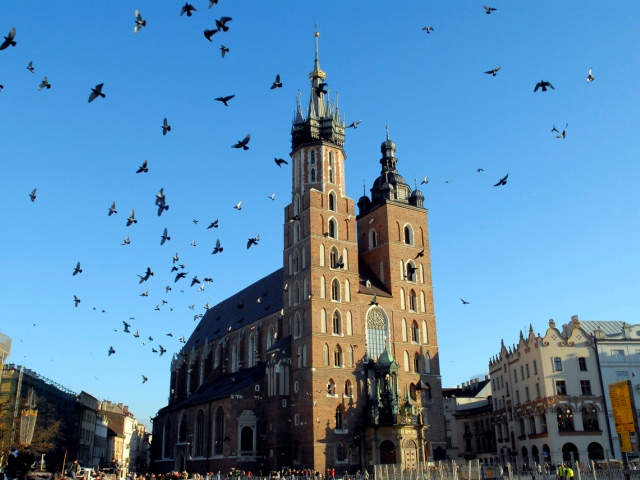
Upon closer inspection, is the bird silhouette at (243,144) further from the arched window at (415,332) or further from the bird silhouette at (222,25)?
the arched window at (415,332)

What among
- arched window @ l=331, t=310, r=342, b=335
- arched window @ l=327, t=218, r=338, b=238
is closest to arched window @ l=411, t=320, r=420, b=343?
arched window @ l=331, t=310, r=342, b=335

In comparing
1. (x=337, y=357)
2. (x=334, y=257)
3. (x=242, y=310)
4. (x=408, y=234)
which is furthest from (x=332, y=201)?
(x=242, y=310)

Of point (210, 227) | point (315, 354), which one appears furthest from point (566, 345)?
point (210, 227)

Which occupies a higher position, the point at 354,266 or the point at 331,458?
the point at 354,266

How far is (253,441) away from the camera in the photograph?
176ft

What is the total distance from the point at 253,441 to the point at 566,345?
27.0 meters

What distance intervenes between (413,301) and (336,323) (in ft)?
26.9

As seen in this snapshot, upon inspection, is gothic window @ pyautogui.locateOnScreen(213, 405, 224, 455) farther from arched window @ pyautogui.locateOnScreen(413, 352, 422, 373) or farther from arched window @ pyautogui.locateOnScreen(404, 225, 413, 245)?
arched window @ pyautogui.locateOnScreen(404, 225, 413, 245)

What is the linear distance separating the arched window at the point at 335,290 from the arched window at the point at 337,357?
3961 mm

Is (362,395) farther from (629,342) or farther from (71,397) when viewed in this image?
(71,397)

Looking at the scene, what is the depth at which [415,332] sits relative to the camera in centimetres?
5675

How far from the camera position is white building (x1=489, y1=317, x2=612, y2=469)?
2053 inches

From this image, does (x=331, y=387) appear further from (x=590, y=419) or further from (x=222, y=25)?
(x=222, y=25)

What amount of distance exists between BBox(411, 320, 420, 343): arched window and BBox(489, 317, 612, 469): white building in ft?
32.4
